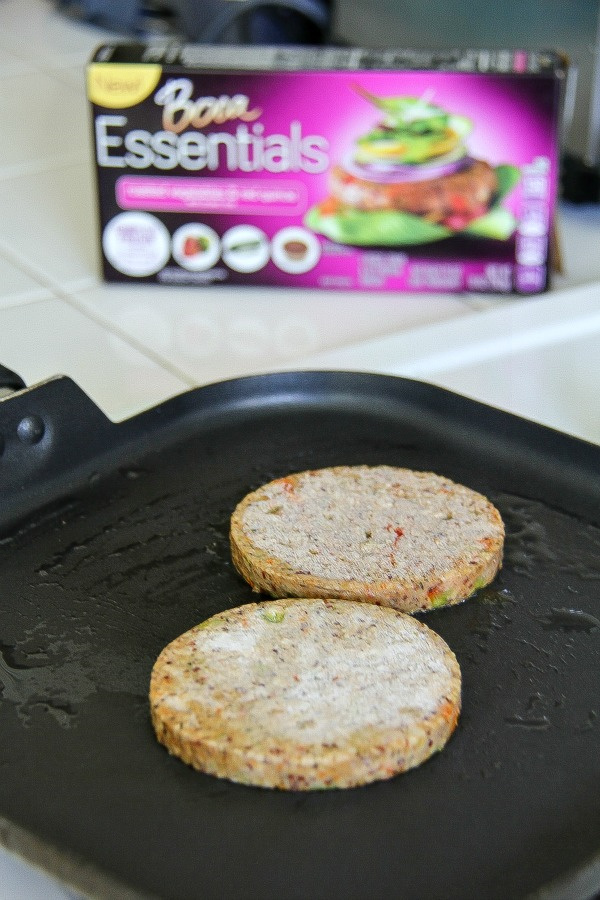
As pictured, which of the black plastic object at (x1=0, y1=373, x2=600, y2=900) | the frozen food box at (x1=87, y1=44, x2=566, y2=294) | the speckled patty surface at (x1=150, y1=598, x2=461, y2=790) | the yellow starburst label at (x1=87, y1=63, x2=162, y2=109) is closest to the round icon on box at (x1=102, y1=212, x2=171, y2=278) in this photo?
the frozen food box at (x1=87, y1=44, x2=566, y2=294)

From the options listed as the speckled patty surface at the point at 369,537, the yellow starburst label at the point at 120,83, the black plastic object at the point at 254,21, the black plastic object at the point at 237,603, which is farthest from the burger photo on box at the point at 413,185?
the black plastic object at the point at 254,21

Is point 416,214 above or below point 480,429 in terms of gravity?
above

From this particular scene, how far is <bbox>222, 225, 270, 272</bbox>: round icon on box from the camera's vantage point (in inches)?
55.5

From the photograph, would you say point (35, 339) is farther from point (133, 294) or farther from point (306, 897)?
point (306, 897)

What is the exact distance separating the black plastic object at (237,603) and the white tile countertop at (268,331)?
177mm

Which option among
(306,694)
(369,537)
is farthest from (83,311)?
(306,694)

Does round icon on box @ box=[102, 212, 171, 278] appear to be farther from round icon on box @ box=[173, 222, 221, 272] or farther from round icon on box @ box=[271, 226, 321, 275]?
round icon on box @ box=[271, 226, 321, 275]

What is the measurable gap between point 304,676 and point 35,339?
77cm

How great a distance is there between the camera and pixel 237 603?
0.84 m

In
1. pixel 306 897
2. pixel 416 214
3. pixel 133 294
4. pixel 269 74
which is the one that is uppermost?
pixel 269 74

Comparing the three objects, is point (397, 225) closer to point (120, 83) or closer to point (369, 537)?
point (120, 83)

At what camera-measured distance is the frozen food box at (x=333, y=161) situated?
132 cm

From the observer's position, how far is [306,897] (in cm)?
61

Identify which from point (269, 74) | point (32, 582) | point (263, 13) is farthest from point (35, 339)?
point (263, 13)
